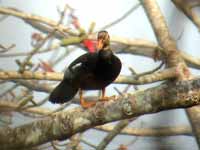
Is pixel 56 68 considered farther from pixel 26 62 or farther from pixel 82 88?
pixel 82 88

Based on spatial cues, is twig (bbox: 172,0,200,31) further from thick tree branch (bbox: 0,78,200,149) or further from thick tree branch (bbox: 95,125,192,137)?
thick tree branch (bbox: 0,78,200,149)

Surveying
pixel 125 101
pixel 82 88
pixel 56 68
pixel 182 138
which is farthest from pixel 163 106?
pixel 56 68

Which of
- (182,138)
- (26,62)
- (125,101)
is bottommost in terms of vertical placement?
(182,138)

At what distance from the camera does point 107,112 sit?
0.72 meters

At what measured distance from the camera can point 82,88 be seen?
0.86 metres

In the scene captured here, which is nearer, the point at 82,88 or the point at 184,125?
the point at 82,88

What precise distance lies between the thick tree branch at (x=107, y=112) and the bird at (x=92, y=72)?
0.21 ft

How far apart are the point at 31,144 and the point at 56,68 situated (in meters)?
0.30

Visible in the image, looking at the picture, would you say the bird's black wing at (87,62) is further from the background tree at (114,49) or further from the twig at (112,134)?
the twig at (112,134)

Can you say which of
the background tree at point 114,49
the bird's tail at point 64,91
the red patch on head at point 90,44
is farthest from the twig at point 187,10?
the bird's tail at point 64,91

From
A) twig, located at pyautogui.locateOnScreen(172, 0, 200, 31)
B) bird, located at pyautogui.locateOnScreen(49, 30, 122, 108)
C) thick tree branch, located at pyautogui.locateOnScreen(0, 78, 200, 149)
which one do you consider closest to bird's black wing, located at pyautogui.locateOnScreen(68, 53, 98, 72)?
bird, located at pyautogui.locateOnScreen(49, 30, 122, 108)

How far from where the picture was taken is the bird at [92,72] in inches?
31.9

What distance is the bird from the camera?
812mm

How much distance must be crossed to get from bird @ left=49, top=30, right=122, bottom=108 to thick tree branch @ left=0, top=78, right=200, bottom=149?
0.21 ft
